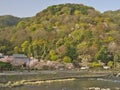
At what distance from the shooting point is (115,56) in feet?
244

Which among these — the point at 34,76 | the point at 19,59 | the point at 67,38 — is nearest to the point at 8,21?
the point at 67,38

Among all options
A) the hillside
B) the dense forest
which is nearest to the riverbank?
the dense forest

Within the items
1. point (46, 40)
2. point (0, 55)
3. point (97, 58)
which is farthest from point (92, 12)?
point (0, 55)

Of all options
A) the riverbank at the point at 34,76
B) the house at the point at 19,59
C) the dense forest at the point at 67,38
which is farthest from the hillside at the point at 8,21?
the riverbank at the point at 34,76

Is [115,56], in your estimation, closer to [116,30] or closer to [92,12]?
[116,30]

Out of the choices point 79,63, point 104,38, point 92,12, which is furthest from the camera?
point 92,12

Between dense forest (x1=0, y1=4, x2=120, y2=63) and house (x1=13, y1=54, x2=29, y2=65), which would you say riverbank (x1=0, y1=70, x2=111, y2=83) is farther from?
dense forest (x1=0, y1=4, x2=120, y2=63)

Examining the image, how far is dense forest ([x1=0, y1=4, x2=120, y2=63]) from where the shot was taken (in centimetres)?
A: 7569

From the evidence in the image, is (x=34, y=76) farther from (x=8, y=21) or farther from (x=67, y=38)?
(x=8, y=21)

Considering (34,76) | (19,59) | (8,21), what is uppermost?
(8,21)

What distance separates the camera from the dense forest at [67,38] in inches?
2980

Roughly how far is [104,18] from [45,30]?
62.2 feet

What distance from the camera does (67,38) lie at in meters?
82.8

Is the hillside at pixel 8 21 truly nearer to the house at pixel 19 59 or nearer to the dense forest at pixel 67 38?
the dense forest at pixel 67 38
